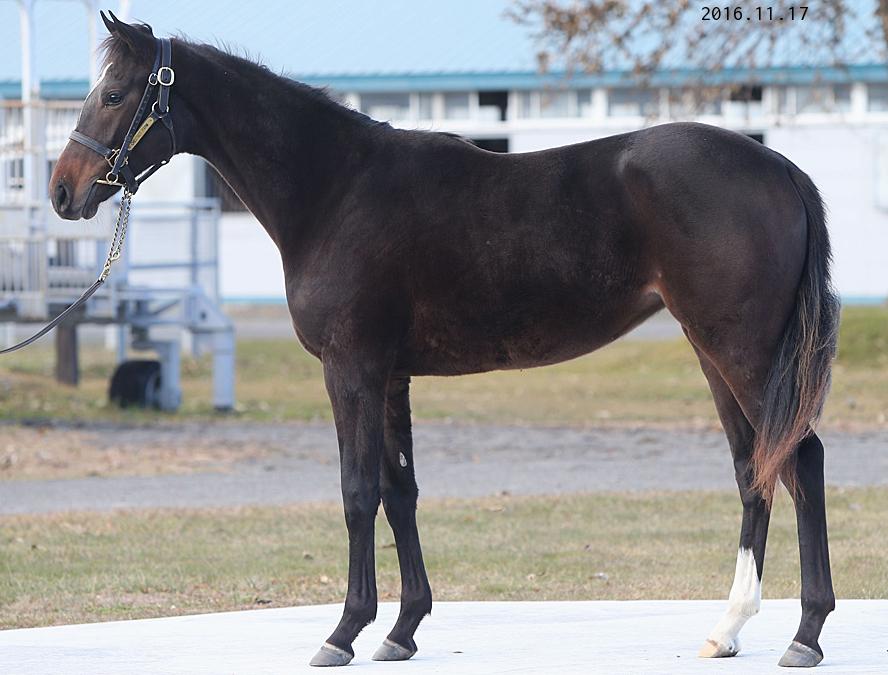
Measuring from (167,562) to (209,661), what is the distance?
121 inches

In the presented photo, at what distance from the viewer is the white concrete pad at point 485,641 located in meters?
5.25

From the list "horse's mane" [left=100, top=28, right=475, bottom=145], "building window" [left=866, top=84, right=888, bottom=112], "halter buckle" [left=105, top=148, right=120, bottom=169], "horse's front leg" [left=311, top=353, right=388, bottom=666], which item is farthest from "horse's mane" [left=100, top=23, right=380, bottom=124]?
"building window" [left=866, top=84, right=888, bottom=112]

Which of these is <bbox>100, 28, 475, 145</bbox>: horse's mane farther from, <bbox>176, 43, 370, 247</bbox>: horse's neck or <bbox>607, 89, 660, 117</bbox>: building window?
<bbox>607, 89, 660, 117</bbox>: building window

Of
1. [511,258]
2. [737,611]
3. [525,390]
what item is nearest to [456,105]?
[525,390]

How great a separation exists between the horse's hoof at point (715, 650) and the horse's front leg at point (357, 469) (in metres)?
1.30

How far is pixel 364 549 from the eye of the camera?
534 cm

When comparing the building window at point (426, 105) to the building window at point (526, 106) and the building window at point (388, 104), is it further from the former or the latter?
the building window at point (526, 106)

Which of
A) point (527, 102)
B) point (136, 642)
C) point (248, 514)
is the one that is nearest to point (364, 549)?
point (136, 642)

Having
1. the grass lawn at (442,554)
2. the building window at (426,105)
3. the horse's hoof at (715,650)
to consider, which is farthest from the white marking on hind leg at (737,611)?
the building window at (426,105)

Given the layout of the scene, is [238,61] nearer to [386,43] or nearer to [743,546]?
[743,546]

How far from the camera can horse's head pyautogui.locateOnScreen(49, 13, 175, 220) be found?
5301mm

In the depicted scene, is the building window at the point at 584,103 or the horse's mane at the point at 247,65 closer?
the horse's mane at the point at 247,65

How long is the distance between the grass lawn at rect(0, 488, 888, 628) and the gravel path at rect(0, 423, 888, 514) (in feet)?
2.46

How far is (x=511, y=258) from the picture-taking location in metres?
5.22
